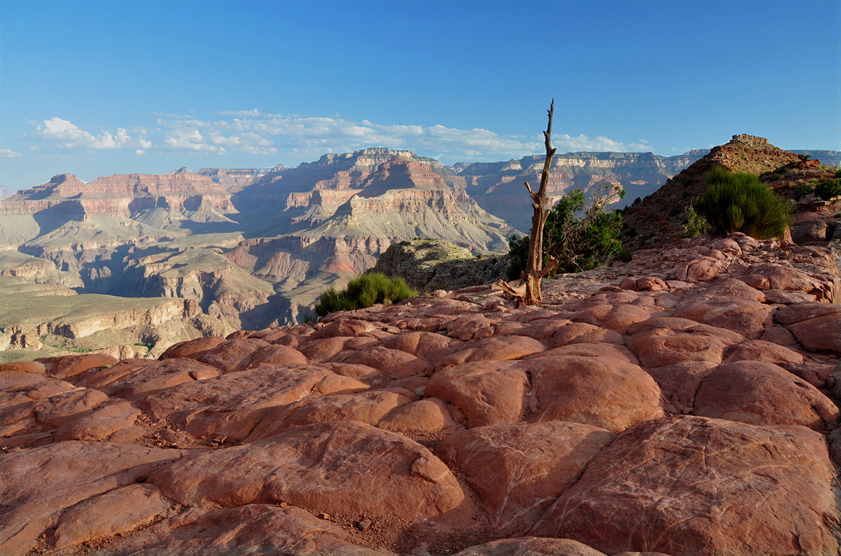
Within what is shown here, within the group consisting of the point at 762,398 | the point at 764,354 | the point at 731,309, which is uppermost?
the point at 731,309

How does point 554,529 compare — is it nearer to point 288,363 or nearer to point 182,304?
point 288,363

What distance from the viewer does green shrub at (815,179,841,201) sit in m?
19.2

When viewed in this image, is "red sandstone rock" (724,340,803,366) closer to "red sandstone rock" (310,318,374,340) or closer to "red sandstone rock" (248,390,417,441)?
"red sandstone rock" (248,390,417,441)

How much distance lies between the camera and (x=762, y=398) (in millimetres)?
4496

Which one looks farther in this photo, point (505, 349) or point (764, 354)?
point (505, 349)

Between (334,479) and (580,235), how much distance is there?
2009cm

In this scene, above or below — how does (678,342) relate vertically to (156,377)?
above

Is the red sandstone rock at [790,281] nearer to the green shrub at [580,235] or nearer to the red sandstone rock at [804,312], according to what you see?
the red sandstone rock at [804,312]

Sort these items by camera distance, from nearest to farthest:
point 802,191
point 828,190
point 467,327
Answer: point 467,327, point 828,190, point 802,191

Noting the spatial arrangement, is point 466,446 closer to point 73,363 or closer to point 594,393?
point 594,393

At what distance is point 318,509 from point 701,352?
523 cm

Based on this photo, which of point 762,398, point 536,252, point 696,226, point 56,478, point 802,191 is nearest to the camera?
point 56,478

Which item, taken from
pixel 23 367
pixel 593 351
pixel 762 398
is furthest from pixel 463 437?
pixel 23 367

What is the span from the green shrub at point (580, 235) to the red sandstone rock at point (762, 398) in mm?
14747
